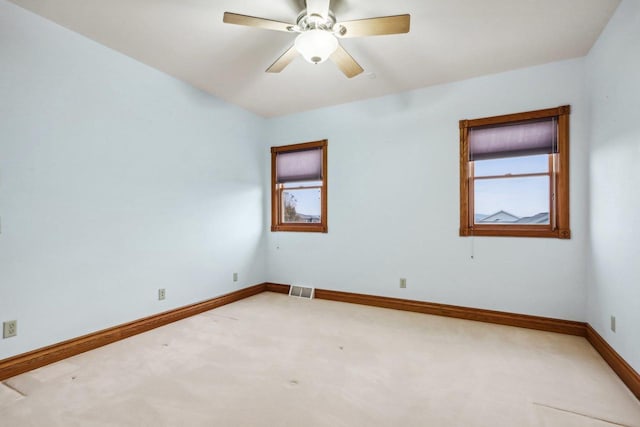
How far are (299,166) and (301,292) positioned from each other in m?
1.89

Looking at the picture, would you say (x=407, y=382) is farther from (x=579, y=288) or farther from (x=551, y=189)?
(x=551, y=189)

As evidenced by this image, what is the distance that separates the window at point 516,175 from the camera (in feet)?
10.2

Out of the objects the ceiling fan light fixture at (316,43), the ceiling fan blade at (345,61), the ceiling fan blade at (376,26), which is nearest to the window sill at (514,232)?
the ceiling fan blade at (345,61)

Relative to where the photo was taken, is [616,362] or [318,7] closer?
[318,7]

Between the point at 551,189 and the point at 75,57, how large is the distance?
469 centimetres

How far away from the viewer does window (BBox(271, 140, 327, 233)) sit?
449cm

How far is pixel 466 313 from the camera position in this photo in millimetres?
3488

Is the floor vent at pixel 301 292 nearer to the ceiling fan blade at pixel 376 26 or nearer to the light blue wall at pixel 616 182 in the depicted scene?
the light blue wall at pixel 616 182

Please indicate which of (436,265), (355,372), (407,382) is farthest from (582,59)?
(355,372)

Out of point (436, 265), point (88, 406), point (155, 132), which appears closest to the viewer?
point (88, 406)

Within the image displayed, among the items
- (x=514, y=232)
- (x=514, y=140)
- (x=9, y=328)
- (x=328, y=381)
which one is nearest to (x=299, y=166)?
(x=514, y=140)

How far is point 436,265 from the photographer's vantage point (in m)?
3.67

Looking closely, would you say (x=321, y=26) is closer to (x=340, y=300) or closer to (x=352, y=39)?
(x=352, y=39)

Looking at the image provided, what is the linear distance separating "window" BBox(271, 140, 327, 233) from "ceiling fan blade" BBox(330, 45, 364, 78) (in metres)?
1.72
